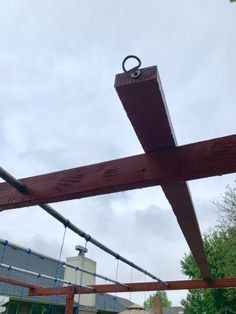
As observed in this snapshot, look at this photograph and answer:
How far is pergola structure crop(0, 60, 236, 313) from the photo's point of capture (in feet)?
4.16

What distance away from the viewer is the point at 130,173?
1.68 metres

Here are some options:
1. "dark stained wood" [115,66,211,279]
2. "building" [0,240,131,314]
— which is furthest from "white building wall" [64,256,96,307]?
"dark stained wood" [115,66,211,279]

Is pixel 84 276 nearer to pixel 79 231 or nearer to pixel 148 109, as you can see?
pixel 79 231

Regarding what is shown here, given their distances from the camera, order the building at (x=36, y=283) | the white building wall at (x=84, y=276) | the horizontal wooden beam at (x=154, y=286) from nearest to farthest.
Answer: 1. the horizontal wooden beam at (x=154, y=286)
2. the building at (x=36, y=283)
3. the white building wall at (x=84, y=276)

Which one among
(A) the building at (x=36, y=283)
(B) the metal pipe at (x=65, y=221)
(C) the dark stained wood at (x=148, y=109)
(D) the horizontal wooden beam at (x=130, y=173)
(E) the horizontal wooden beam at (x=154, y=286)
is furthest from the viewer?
(A) the building at (x=36, y=283)

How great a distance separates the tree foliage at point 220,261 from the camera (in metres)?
11.6

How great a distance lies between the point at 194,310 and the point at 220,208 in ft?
19.8

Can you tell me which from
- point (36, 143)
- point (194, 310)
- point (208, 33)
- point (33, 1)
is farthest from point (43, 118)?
point (194, 310)

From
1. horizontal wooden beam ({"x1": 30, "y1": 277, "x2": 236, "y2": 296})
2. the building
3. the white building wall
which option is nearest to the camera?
horizontal wooden beam ({"x1": 30, "y1": 277, "x2": 236, "y2": 296})

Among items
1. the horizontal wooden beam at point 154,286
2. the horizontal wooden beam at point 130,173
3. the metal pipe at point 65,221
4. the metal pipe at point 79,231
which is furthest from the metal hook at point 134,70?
the horizontal wooden beam at point 154,286

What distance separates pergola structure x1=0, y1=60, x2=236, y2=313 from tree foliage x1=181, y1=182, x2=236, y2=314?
403 inches

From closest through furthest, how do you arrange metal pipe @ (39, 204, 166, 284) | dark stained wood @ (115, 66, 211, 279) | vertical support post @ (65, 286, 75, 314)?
dark stained wood @ (115, 66, 211, 279)
metal pipe @ (39, 204, 166, 284)
vertical support post @ (65, 286, 75, 314)

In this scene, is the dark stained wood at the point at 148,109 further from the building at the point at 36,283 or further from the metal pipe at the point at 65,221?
the building at the point at 36,283

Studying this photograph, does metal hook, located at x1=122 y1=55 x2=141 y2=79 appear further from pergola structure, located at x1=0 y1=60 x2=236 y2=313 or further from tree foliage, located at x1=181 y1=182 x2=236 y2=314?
tree foliage, located at x1=181 y1=182 x2=236 y2=314
